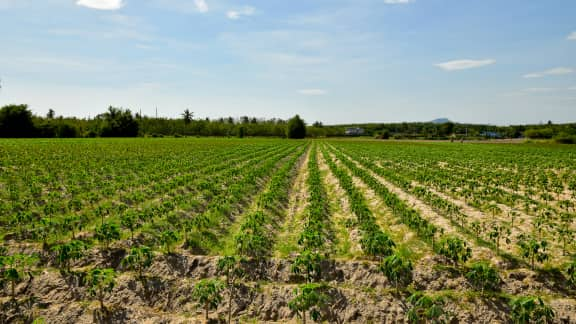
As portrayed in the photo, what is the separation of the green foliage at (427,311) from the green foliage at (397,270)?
66cm

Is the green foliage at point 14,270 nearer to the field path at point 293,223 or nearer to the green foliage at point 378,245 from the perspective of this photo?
the field path at point 293,223

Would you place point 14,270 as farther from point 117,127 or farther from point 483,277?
point 117,127

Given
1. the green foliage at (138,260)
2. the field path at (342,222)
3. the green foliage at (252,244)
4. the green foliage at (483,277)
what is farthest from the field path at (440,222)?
the green foliage at (138,260)

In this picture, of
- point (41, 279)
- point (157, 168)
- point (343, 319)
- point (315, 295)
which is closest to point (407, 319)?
point (343, 319)

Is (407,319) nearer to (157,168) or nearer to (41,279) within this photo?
(41,279)

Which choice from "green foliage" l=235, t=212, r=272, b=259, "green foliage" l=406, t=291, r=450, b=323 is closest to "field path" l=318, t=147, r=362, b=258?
"green foliage" l=235, t=212, r=272, b=259

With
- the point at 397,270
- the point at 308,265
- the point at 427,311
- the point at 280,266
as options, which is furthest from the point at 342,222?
the point at 427,311

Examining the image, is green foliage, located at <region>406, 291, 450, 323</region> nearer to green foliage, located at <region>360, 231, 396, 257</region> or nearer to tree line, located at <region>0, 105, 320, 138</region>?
green foliage, located at <region>360, 231, 396, 257</region>

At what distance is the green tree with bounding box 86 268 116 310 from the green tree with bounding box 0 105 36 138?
307ft

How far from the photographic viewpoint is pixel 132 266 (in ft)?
Result: 26.9

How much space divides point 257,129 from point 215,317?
453 ft

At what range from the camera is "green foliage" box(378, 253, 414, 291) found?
6961mm

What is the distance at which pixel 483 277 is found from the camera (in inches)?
273

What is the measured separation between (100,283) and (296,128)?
122646 mm
